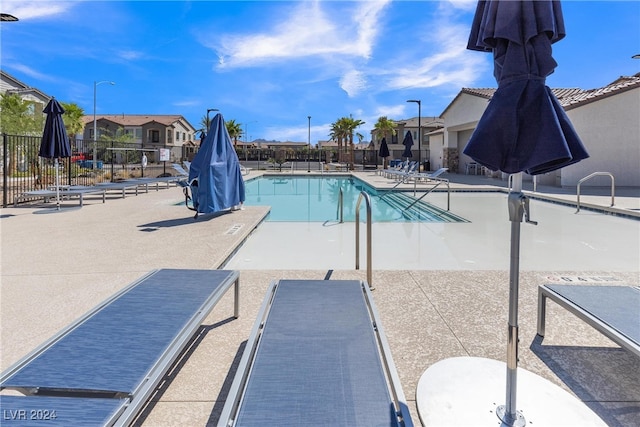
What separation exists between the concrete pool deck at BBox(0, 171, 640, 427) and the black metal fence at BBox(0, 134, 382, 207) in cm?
603

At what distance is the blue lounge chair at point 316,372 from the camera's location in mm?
1614

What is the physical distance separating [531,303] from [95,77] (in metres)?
32.6

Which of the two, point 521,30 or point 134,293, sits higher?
point 521,30

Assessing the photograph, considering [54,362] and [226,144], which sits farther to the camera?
[226,144]

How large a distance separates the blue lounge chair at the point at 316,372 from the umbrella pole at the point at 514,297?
0.58 metres

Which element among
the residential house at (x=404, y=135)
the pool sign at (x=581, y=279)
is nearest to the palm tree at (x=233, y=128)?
the residential house at (x=404, y=135)

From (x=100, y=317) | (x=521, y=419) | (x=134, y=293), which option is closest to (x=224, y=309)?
(x=134, y=293)

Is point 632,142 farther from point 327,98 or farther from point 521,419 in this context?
point 327,98

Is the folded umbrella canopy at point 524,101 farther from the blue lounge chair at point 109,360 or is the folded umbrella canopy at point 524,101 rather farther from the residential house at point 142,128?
the residential house at point 142,128

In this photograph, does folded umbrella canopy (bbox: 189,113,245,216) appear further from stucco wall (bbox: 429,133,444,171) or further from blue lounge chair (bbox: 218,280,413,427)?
stucco wall (bbox: 429,133,444,171)

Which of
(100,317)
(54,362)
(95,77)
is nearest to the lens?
(54,362)

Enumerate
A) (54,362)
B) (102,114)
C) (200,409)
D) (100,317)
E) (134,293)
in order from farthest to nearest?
(102,114) → (134,293) → (100,317) → (200,409) → (54,362)

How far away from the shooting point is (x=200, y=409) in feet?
6.70

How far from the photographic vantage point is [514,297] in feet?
6.11
